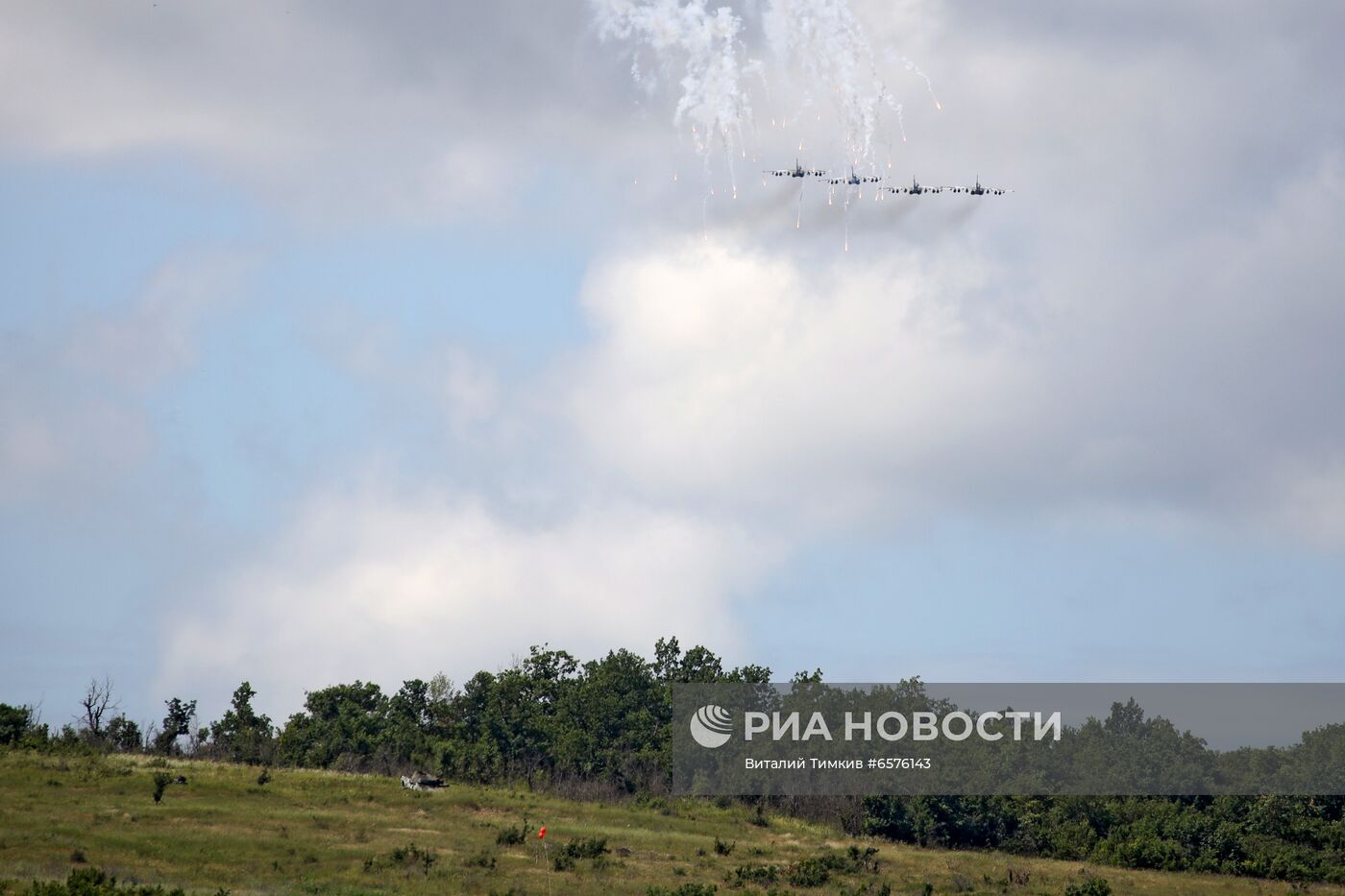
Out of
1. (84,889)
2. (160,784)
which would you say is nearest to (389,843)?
(160,784)

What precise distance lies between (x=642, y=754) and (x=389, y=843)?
4844 centimetres

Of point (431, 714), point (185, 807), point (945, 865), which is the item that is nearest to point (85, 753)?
point (185, 807)

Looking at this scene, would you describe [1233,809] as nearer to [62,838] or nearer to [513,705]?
[513,705]

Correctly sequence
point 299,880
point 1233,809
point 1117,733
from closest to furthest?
point 299,880, point 1233,809, point 1117,733

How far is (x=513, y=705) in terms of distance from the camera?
466 feet

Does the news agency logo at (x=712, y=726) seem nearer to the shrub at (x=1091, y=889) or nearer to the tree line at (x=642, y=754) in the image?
the tree line at (x=642, y=754)

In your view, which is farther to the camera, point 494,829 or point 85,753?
point 85,753

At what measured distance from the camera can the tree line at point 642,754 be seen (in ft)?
368

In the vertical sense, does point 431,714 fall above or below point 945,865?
above

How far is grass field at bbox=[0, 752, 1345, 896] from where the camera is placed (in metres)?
72.6

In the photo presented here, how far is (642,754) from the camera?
129500 millimetres

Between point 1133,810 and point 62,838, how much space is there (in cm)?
8107

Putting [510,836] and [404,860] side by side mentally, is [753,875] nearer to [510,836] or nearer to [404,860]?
[510,836]

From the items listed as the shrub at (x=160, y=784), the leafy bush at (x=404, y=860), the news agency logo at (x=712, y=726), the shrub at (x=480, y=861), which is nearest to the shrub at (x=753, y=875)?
the shrub at (x=480, y=861)
